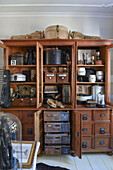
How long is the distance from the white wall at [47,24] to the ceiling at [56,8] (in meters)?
0.09

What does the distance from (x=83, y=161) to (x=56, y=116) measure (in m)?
0.91

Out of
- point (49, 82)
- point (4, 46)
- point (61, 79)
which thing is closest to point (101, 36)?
point (61, 79)

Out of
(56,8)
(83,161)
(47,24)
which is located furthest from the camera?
(47,24)

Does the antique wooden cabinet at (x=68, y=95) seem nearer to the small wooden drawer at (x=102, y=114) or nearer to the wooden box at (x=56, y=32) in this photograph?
the small wooden drawer at (x=102, y=114)

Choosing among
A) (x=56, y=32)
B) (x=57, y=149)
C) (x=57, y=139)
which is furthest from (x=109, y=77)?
(x=57, y=149)

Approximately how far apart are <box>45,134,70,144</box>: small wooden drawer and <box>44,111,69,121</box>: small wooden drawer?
0.30 m

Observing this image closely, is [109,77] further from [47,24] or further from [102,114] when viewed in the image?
[47,24]

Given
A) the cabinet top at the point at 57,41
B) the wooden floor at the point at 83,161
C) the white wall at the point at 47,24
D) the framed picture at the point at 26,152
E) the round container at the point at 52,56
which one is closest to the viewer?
the framed picture at the point at 26,152

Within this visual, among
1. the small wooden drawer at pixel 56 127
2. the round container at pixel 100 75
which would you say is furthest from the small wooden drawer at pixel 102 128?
the round container at pixel 100 75

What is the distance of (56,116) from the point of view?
2.52 meters

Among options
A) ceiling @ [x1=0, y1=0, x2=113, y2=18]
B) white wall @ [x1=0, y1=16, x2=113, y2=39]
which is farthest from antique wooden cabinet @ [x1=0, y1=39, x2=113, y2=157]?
ceiling @ [x1=0, y1=0, x2=113, y2=18]

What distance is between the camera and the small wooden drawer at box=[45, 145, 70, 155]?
246cm

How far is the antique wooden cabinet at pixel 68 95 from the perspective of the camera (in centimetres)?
248

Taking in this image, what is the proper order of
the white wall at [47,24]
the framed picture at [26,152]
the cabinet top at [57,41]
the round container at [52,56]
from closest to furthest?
1. the framed picture at [26,152]
2. the cabinet top at [57,41]
3. the round container at [52,56]
4. the white wall at [47,24]
